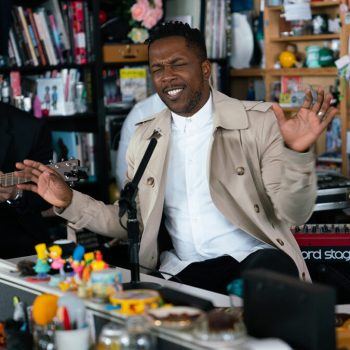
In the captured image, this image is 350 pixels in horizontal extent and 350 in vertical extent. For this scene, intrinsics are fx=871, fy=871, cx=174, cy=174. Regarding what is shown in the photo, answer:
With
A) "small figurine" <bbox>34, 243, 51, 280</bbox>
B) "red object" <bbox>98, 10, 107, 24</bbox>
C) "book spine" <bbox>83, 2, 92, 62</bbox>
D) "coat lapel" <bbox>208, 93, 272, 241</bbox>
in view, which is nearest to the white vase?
"red object" <bbox>98, 10, 107, 24</bbox>

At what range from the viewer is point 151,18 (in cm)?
549

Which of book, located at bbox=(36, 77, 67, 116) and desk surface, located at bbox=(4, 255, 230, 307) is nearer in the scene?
desk surface, located at bbox=(4, 255, 230, 307)

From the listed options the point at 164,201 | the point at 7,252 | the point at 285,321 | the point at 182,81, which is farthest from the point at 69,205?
the point at 285,321

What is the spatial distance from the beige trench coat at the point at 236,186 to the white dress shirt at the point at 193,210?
0.14ft

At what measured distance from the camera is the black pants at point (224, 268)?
8.91 feet

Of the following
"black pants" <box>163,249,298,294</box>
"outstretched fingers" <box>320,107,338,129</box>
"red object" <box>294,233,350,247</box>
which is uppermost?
"outstretched fingers" <box>320,107,338,129</box>

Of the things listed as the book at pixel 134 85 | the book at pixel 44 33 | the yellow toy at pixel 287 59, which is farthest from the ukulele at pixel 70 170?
the yellow toy at pixel 287 59

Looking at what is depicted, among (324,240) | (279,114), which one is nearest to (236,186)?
(279,114)

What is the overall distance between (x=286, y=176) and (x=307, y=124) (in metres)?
0.20

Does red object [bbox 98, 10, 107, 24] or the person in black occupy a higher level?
red object [bbox 98, 10, 107, 24]

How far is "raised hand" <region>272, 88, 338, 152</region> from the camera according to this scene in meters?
2.36

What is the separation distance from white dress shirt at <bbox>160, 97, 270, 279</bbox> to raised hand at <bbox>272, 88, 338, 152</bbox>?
1.86 ft

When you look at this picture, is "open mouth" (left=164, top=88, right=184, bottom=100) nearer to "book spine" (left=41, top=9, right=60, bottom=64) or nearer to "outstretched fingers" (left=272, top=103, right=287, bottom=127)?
"outstretched fingers" (left=272, top=103, right=287, bottom=127)

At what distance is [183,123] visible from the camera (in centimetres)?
301
